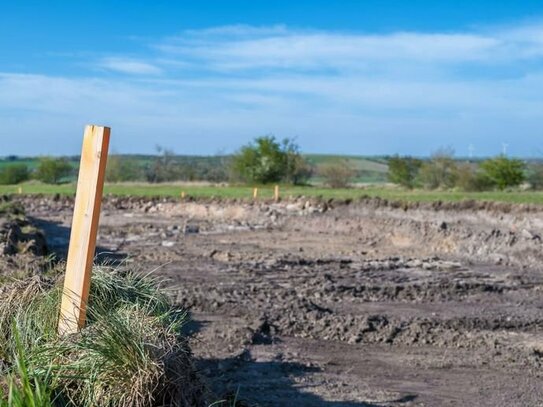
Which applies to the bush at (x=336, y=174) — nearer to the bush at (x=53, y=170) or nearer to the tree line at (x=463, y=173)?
the tree line at (x=463, y=173)

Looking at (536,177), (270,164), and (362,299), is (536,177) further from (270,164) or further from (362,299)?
(362,299)

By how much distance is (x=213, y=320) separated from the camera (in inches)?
560

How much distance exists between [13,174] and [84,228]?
69.6 m

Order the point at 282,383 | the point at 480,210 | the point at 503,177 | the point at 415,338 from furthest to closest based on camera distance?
the point at 503,177, the point at 480,210, the point at 415,338, the point at 282,383

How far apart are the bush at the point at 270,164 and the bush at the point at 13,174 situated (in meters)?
20.4

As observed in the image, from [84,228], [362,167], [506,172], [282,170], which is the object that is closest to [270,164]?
[282,170]

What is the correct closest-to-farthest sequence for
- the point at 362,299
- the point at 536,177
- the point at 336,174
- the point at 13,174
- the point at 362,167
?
the point at 362,299, the point at 536,177, the point at 336,174, the point at 13,174, the point at 362,167

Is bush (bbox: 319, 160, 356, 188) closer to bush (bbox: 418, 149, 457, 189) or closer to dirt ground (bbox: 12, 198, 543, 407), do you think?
bush (bbox: 418, 149, 457, 189)

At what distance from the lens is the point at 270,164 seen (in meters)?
63.0

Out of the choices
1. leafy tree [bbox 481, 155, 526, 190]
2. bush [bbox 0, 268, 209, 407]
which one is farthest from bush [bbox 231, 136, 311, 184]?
bush [bbox 0, 268, 209, 407]

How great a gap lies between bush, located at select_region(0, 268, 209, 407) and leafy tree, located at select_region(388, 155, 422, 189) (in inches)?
2279

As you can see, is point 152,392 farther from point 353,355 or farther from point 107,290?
point 353,355

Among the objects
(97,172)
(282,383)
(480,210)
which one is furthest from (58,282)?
(480,210)

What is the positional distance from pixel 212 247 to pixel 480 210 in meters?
10.3
